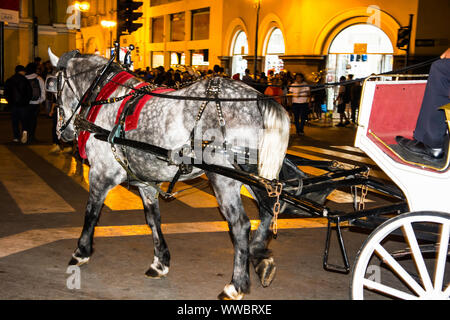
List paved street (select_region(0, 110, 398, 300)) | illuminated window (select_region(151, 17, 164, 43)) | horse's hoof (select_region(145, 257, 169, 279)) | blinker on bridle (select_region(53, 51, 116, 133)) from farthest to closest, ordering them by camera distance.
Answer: illuminated window (select_region(151, 17, 164, 43)) → blinker on bridle (select_region(53, 51, 116, 133)) → horse's hoof (select_region(145, 257, 169, 279)) → paved street (select_region(0, 110, 398, 300))

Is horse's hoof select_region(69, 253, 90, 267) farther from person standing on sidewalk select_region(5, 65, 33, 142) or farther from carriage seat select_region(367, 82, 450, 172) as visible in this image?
person standing on sidewalk select_region(5, 65, 33, 142)

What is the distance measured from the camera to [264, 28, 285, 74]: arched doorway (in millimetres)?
26172

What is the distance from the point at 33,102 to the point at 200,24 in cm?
2195

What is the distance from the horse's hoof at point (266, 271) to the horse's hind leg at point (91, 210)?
1.61 metres

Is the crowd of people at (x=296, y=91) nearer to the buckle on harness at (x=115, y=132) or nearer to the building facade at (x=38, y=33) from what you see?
the buckle on harness at (x=115, y=132)

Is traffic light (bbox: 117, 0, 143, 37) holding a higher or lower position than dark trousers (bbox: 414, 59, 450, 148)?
higher

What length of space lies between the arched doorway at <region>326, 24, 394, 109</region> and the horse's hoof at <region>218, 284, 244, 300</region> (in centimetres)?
1817

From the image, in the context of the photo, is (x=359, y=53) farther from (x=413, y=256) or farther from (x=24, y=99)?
(x=413, y=256)

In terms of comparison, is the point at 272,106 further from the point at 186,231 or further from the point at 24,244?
the point at 24,244

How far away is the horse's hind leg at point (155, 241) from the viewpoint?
4953 millimetres

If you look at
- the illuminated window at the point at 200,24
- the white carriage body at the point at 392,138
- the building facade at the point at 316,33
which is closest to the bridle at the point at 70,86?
the white carriage body at the point at 392,138

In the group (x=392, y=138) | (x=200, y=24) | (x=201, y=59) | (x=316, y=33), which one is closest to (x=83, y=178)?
(x=392, y=138)

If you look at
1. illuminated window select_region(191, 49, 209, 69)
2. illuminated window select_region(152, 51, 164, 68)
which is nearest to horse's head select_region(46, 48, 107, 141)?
illuminated window select_region(191, 49, 209, 69)

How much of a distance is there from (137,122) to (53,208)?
3183 mm
